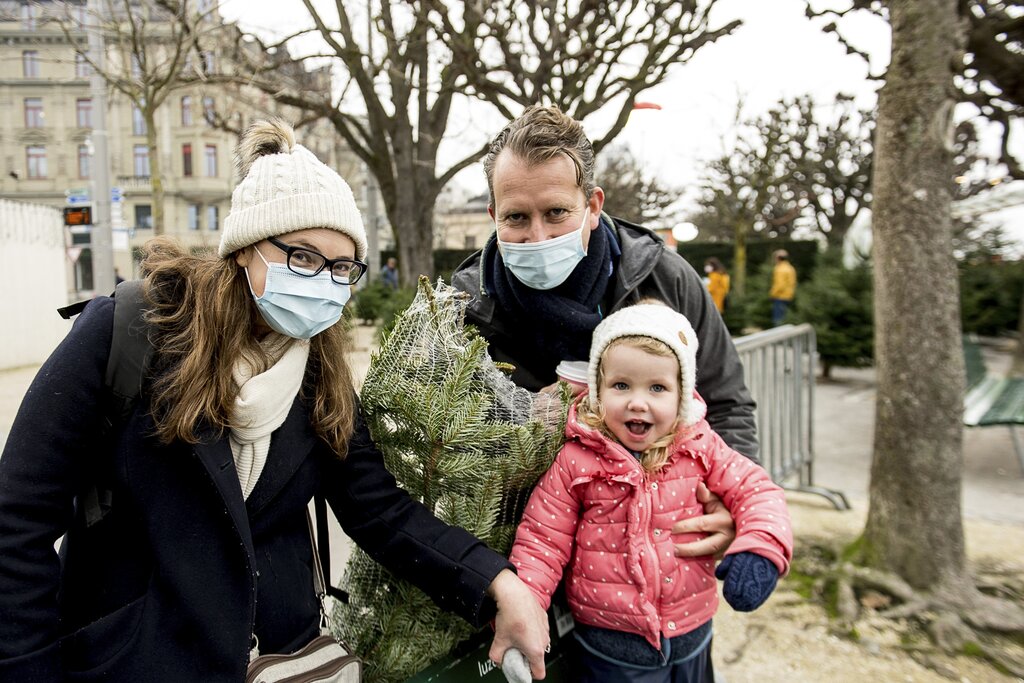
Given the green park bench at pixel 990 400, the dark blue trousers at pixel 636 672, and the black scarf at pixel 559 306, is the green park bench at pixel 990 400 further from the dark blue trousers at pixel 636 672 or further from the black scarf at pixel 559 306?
the black scarf at pixel 559 306

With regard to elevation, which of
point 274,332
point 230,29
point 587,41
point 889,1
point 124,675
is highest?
point 230,29

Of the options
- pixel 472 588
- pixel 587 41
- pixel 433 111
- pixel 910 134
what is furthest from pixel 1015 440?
pixel 433 111

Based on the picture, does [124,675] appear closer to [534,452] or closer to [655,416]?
[534,452]

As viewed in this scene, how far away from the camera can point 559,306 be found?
201cm

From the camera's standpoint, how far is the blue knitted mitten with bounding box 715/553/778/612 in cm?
159

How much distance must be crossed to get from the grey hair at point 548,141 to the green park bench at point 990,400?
466cm

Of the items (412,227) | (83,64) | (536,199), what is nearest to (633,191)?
(412,227)

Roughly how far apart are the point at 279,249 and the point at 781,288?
13.3 meters

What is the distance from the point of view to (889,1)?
3637mm

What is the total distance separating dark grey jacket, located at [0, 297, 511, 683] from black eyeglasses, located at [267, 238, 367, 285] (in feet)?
1.06

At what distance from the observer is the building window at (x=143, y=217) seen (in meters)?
46.4

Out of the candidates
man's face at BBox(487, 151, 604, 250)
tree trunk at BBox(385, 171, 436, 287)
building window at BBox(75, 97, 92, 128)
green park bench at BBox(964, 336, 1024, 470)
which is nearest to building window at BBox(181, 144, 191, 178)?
building window at BBox(75, 97, 92, 128)

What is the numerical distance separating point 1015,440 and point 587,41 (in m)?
5.14

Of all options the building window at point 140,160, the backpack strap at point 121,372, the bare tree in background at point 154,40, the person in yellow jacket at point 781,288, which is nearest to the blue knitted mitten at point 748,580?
the backpack strap at point 121,372
